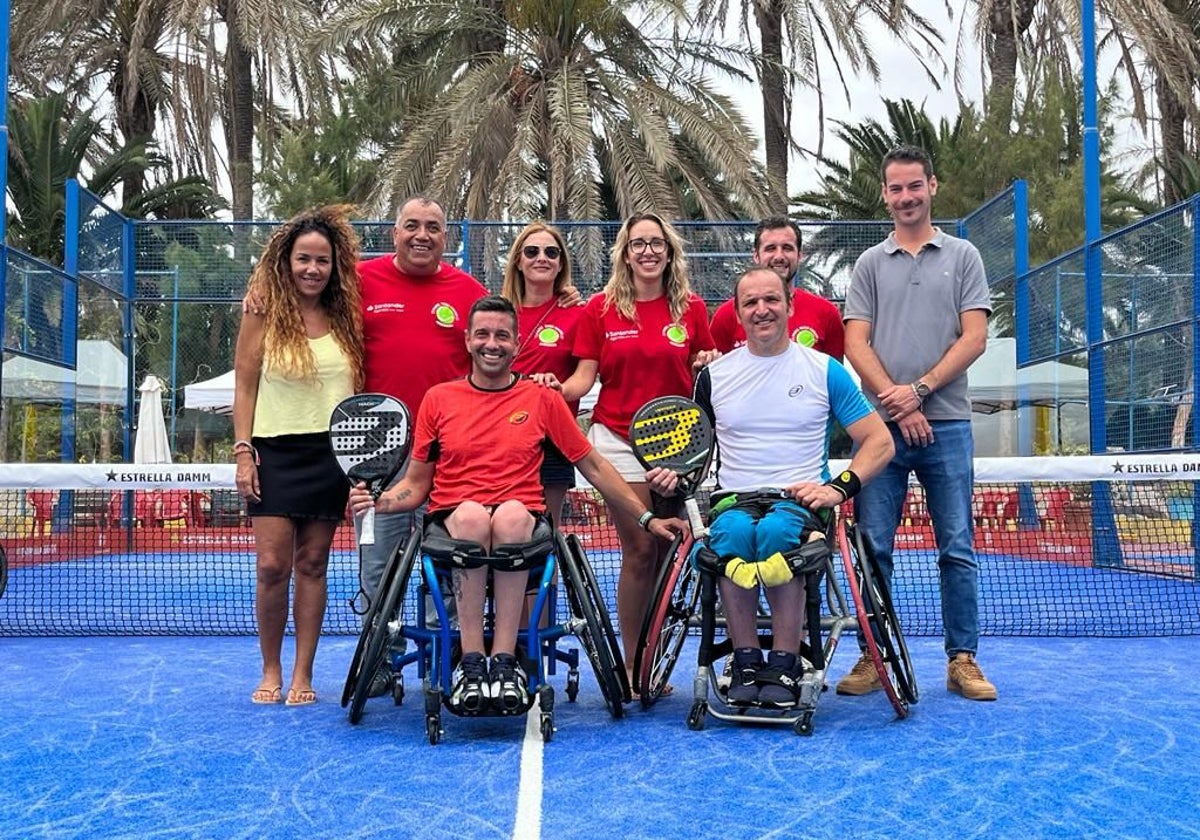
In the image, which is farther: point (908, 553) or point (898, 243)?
point (908, 553)

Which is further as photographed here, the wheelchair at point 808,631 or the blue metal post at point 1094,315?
the blue metal post at point 1094,315

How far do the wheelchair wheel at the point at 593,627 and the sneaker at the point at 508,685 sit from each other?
273 mm

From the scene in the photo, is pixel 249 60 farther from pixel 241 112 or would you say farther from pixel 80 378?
pixel 80 378

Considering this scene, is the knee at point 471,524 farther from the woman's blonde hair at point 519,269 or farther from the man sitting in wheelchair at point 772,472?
the woman's blonde hair at point 519,269

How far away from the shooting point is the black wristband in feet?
14.4

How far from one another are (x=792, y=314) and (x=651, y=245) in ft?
2.28

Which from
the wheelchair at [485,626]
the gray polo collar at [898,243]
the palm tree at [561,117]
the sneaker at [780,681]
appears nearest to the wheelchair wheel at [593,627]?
the wheelchair at [485,626]

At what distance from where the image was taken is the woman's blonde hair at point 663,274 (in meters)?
5.04

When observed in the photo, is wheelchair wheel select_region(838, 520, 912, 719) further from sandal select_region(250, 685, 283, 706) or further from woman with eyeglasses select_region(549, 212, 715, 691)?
sandal select_region(250, 685, 283, 706)

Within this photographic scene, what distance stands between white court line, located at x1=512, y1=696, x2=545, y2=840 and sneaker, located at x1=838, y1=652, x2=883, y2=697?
1.29 metres

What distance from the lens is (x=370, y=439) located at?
4.47 metres

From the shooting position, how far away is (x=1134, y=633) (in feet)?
23.1

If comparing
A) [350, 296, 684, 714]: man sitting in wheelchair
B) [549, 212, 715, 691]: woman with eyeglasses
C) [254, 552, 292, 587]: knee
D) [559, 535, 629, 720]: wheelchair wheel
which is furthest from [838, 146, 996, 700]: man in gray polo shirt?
[254, 552, 292, 587]: knee

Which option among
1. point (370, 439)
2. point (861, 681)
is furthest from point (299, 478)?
point (861, 681)
